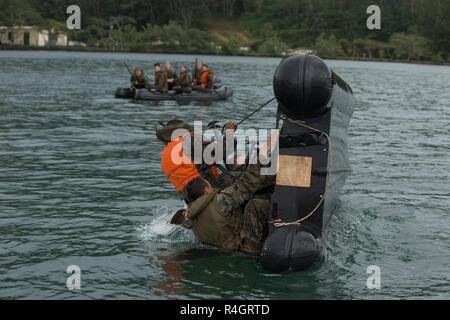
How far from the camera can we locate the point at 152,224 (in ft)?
37.6

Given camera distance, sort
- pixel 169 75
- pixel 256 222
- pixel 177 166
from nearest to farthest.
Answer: pixel 256 222 < pixel 177 166 < pixel 169 75

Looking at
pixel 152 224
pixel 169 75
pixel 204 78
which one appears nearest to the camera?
pixel 152 224

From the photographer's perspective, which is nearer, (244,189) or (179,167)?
(244,189)

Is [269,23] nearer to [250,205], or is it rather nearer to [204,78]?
[204,78]

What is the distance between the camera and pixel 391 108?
3350cm

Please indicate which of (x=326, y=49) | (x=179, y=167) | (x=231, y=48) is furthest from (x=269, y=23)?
(x=179, y=167)

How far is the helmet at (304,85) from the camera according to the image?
341 inches

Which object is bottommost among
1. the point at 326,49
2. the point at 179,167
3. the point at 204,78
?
the point at 179,167

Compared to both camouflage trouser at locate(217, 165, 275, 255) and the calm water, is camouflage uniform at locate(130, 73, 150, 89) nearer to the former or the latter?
the calm water

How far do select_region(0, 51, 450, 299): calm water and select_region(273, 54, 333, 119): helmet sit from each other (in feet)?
6.96

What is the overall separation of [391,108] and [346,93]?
24.2 meters

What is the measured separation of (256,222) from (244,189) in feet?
1.54
